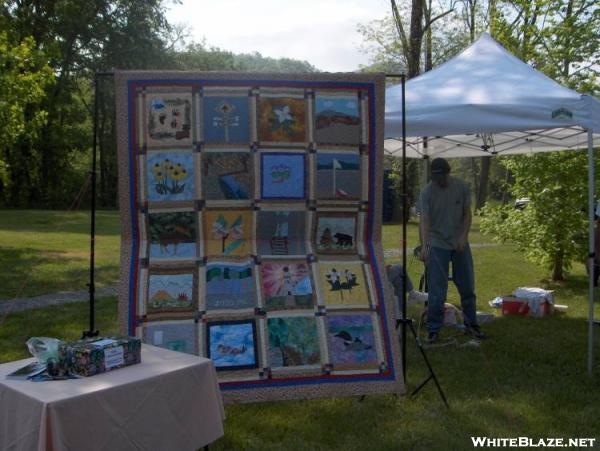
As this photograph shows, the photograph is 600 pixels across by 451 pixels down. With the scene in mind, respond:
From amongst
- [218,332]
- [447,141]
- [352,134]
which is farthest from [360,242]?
[447,141]

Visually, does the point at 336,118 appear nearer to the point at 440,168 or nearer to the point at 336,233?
the point at 336,233

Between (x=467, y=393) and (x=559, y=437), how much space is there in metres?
0.84

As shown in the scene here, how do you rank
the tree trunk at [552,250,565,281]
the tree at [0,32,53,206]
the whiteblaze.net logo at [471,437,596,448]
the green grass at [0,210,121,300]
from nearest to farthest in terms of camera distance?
the whiteblaze.net logo at [471,437,596,448] < the green grass at [0,210,121,300] < the tree trunk at [552,250,565,281] < the tree at [0,32,53,206]

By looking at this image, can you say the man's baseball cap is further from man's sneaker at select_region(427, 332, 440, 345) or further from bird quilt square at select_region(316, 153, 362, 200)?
bird quilt square at select_region(316, 153, 362, 200)

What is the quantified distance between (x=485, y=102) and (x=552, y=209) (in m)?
4.90

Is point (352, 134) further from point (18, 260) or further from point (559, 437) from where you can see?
point (18, 260)

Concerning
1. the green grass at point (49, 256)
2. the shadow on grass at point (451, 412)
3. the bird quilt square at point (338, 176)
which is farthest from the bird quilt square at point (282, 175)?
the green grass at point (49, 256)

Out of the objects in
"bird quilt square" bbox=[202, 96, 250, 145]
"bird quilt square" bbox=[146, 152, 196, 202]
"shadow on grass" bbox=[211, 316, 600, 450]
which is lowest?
"shadow on grass" bbox=[211, 316, 600, 450]

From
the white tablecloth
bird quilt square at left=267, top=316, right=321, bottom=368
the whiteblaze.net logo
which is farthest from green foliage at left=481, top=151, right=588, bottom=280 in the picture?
the white tablecloth

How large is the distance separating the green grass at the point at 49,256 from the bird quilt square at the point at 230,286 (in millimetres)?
2055

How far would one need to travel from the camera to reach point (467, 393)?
448cm

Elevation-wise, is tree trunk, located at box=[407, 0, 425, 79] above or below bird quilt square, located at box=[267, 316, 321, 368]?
above

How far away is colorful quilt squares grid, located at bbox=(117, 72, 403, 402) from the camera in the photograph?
3703 mm

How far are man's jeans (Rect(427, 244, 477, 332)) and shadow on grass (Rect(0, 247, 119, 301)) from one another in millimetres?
4685
